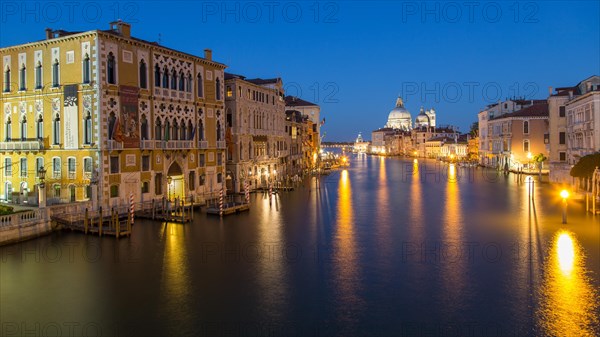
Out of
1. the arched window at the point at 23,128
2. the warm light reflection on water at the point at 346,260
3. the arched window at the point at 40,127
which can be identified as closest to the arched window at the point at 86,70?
the arched window at the point at 40,127

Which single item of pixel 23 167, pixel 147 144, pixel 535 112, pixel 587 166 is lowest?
pixel 587 166

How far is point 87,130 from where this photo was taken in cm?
2739

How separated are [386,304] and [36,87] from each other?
954 inches

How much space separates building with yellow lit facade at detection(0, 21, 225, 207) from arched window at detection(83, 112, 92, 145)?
5 cm

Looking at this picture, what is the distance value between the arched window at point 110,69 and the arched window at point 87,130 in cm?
213

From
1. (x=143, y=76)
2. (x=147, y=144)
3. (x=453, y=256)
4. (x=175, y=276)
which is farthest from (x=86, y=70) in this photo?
(x=453, y=256)

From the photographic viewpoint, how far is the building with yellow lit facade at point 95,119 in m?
27.1

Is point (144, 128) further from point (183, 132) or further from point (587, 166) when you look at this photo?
point (587, 166)

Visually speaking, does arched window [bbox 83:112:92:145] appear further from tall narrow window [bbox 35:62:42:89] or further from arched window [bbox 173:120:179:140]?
arched window [bbox 173:120:179:140]

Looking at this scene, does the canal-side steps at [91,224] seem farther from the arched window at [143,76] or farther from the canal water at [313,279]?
the arched window at [143,76]

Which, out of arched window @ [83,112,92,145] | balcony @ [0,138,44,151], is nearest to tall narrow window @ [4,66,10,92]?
balcony @ [0,138,44,151]

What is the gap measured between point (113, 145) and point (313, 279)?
16.0 meters

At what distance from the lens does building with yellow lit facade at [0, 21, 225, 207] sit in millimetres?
27094

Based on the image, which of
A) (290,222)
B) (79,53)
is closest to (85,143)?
(79,53)
